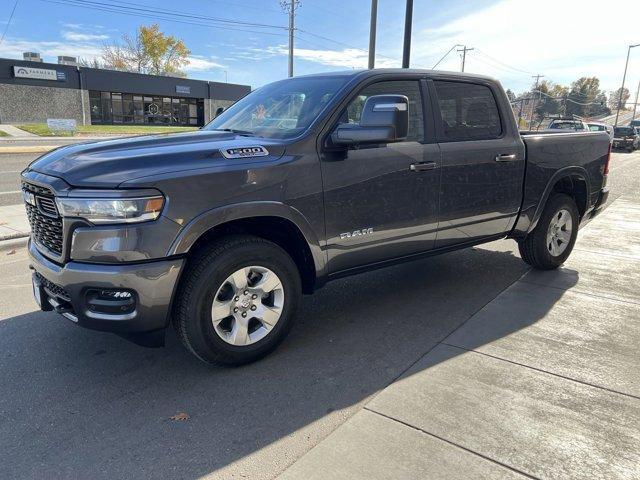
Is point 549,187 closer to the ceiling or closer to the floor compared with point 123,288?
closer to the ceiling

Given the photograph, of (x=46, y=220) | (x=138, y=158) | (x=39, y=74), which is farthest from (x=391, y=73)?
(x=39, y=74)

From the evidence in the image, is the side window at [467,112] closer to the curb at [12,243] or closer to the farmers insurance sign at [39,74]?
the curb at [12,243]

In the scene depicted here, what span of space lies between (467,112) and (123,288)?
328 centimetres

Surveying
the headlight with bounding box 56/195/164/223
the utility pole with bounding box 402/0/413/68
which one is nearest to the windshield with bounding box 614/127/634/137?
the utility pole with bounding box 402/0/413/68

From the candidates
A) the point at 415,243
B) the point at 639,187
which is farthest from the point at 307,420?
the point at 639,187

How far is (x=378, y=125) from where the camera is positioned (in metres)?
3.40

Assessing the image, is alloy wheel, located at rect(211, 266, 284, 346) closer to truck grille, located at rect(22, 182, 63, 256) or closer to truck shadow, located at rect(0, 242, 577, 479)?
truck shadow, located at rect(0, 242, 577, 479)

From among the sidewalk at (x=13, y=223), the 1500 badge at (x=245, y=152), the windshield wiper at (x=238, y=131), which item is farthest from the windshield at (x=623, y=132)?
the 1500 badge at (x=245, y=152)

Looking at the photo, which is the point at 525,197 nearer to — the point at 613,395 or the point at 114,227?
the point at 613,395

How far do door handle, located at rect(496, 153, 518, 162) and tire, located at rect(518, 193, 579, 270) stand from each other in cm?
90

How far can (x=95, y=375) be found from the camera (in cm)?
331

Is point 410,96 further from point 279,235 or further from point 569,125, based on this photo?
point 569,125

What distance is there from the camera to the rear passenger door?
430 cm

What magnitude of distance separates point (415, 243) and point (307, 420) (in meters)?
1.85
